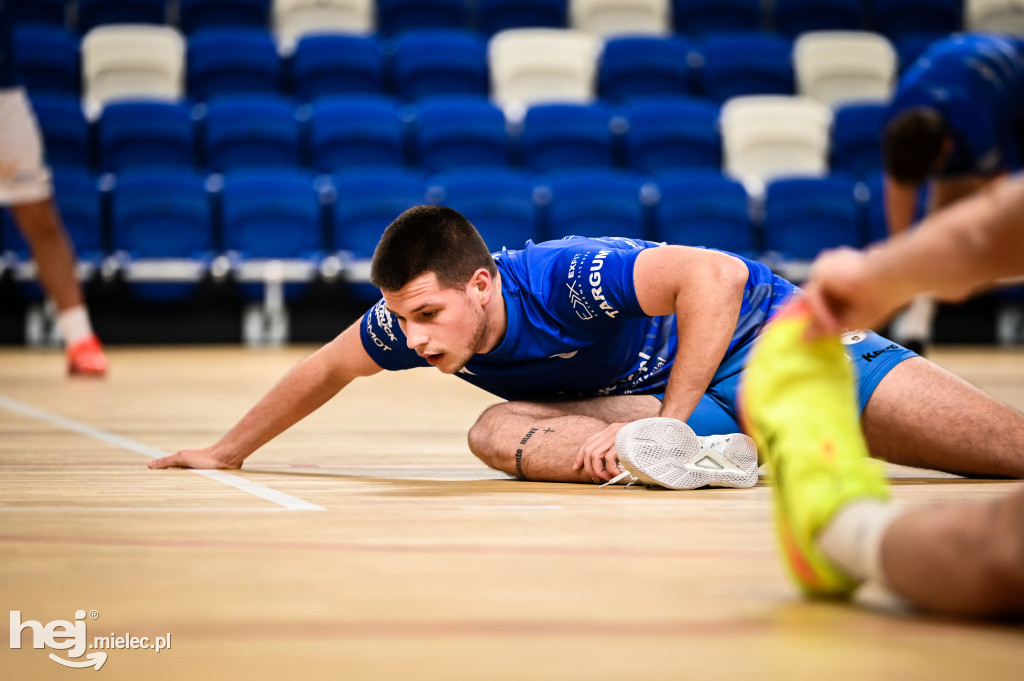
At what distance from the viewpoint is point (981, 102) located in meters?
1.74

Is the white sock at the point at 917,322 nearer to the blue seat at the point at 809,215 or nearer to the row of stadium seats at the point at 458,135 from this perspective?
the blue seat at the point at 809,215

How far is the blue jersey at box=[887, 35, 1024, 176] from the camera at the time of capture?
1699 millimetres

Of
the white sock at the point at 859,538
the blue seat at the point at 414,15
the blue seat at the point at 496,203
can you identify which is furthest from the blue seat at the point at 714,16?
the white sock at the point at 859,538

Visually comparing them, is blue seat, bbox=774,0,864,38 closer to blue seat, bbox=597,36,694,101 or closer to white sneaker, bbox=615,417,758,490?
blue seat, bbox=597,36,694,101

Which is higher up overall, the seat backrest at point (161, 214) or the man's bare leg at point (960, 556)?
the seat backrest at point (161, 214)

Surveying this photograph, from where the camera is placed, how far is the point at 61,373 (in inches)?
182

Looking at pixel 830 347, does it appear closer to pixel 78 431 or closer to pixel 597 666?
pixel 597 666

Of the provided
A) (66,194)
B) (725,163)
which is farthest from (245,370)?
(725,163)

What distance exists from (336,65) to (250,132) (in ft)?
2.39

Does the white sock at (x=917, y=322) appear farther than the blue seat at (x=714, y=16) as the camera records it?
No

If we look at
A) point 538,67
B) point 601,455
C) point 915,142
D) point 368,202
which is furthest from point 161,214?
point 915,142

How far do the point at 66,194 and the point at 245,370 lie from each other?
6.25 ft

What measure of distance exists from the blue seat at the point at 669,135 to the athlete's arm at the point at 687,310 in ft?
15.4

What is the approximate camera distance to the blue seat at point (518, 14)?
23.6 ft
